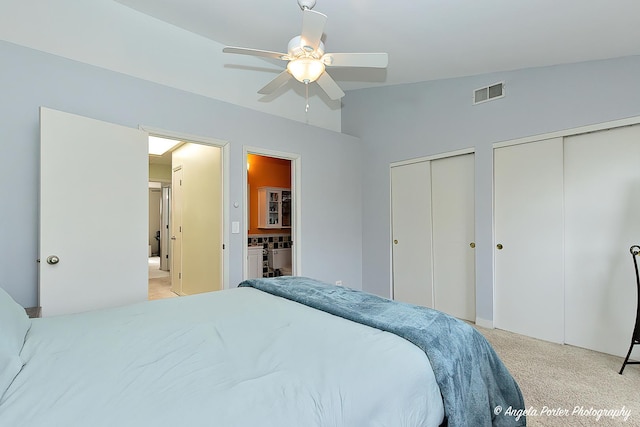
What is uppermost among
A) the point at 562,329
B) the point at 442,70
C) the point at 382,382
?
the point at 442,70

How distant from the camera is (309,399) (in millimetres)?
929

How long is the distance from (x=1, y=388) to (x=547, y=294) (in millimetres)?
3730

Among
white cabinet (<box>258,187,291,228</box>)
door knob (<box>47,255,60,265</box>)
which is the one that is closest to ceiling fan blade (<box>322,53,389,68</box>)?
door knob (<box>47,255,60,265</box>)

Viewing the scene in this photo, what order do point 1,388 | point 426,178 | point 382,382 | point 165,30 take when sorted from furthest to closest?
point 426,178
point 165,30
point 382,382
point 1,388

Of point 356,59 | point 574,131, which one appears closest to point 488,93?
point 574,131

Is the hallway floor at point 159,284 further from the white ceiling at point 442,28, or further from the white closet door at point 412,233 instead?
the white ceiling at point 442,28

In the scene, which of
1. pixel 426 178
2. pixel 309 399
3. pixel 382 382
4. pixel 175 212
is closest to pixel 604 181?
pixel 426 178

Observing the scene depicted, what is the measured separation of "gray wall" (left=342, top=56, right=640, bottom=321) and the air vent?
0.05 metres

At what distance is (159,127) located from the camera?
291cm

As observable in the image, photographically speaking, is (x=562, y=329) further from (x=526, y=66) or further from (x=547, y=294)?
(x=526, y=66)

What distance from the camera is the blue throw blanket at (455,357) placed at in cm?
121

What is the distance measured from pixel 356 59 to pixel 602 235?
2.55m

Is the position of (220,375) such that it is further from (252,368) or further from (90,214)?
(90,214)

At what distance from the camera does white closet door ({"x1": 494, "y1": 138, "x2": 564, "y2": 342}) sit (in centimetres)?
294
